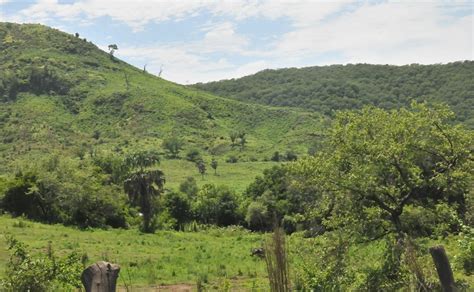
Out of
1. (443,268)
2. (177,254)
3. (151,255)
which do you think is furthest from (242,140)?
(443,268)

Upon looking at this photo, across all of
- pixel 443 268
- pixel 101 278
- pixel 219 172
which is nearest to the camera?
pixel 101 278

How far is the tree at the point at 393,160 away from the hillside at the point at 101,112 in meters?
86.4

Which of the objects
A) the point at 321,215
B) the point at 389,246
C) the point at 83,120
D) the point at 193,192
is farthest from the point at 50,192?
the point at 83,120

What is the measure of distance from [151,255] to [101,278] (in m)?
26.9

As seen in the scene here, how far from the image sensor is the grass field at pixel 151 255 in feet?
73.5

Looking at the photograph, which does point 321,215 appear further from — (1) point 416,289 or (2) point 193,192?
(2) point 193,192

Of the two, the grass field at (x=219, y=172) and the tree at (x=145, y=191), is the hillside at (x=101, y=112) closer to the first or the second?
the grass field at (x=219, y=172)

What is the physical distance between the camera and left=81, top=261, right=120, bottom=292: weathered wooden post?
4.47 meters

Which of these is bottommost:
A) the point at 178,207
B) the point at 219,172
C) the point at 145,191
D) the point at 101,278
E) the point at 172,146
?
the point at 178,207

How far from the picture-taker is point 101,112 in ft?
454

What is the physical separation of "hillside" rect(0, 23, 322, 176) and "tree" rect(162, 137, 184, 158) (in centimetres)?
187

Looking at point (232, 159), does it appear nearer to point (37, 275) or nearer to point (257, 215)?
point (257, 215)

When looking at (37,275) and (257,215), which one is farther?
(257,215)

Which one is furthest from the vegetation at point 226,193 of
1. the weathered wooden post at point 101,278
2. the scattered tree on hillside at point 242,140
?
the weathered wooden post at point 101,278
